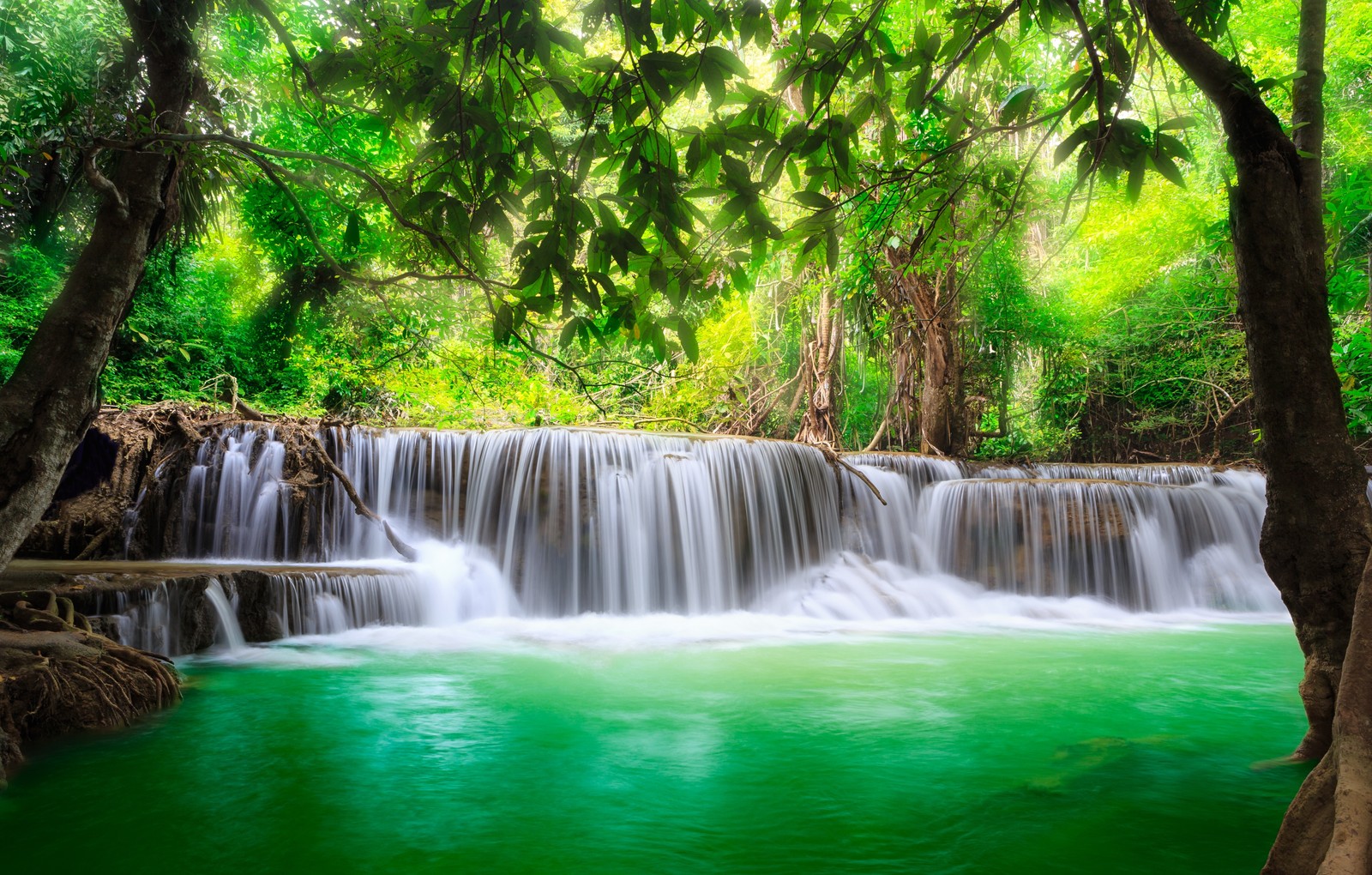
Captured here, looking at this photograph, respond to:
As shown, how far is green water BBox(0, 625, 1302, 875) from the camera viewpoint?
115 inches

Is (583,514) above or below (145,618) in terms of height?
above

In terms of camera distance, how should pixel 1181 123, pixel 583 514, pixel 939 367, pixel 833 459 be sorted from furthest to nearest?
pixel 939 367 → pixel 833 459 → pixel 583 514 → pixel 1181 123

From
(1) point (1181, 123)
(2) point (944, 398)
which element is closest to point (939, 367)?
(2) point (944, 398)

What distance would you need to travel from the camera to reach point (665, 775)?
12.6ft

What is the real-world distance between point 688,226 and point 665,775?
275 cm

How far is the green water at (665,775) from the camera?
2922mm

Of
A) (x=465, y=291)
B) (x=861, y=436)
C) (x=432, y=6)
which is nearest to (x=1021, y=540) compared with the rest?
(x=861, y=436)

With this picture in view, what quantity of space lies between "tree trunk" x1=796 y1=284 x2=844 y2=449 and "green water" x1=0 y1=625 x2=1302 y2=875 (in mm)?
7376

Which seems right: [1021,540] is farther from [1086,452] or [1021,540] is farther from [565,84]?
[565,84]

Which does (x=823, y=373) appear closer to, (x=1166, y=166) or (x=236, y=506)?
(x=236, y=506)

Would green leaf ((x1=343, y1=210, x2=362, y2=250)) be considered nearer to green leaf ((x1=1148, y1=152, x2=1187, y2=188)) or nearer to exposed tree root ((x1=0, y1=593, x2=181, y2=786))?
green leaf ((x1=1148, y1=152, x2=1187, y2=188))

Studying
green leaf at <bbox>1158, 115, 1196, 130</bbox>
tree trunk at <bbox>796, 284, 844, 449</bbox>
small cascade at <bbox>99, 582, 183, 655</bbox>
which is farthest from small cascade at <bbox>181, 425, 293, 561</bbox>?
green leaf at <bbox>1158, 115, 1196, 130</bbox>

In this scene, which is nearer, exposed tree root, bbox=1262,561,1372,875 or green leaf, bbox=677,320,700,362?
exposed tree root, bbox=1262,561,1372,875

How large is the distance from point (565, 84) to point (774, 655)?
19.8 ft
